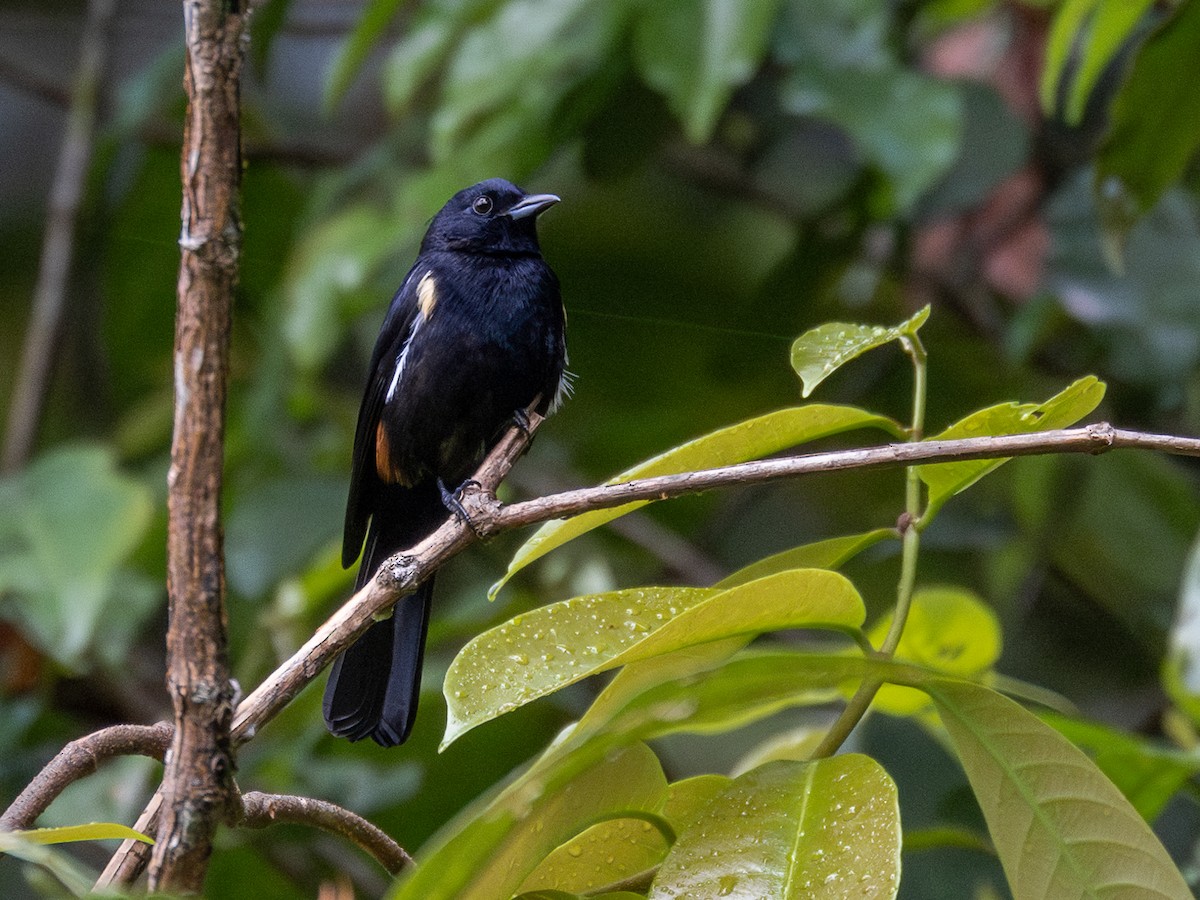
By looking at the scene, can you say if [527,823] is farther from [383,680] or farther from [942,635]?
[383,680]

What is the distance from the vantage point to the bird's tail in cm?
171

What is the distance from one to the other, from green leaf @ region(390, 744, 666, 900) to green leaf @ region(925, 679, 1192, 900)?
241mm

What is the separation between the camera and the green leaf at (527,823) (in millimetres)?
759

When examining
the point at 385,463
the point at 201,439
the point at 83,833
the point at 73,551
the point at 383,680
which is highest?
the point at 201,439

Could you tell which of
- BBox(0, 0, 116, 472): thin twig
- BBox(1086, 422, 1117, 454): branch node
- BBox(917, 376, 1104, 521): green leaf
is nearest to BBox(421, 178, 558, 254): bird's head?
BBox(917, 376, 1104, 521): green leaf

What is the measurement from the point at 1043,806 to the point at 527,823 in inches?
15.4

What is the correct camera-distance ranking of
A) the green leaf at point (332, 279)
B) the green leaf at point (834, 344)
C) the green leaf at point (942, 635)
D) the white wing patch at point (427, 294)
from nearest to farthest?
the green leaf at point (834, 344) → the green leaf at point (942, 635) → the white wing patch at point (427, 294) → the green leaf at point (332, 279)

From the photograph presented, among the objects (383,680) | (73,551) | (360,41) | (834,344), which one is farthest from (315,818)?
Answer: (360,41)

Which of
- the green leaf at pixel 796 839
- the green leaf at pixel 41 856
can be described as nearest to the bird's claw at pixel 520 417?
the green leaf at pixel 796 839

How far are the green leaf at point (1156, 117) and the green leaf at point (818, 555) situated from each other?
1388mm

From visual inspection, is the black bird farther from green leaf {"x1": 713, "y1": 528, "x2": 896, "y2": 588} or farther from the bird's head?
green leaf {"x1": 713, "y1": 528, "x2": 896, "y2": 588}

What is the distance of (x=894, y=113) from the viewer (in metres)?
2.92

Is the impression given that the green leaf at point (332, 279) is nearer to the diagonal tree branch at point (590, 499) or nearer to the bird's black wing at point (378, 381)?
the bird's black wing at point (378, 381)

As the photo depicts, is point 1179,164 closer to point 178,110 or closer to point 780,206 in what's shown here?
point 780,206
